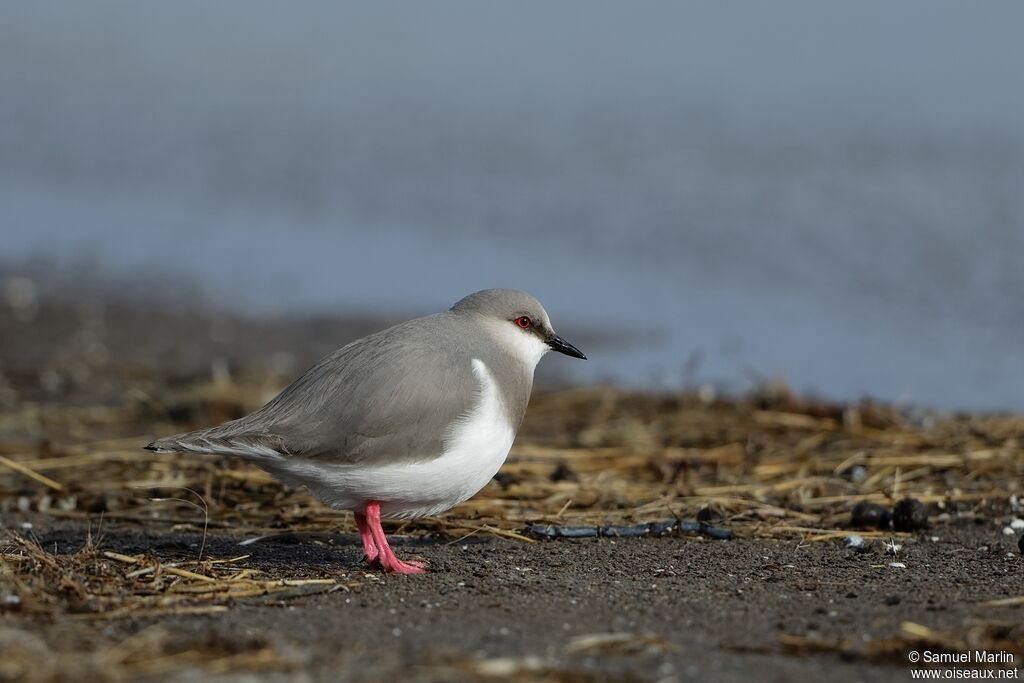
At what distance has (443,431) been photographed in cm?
508

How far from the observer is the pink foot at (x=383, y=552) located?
203 inches

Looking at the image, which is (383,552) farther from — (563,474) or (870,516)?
(870,516)

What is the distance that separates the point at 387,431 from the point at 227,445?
606 mm

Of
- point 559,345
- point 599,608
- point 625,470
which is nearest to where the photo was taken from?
point 599,608

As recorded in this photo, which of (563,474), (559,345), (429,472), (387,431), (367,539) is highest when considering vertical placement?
(559,345)

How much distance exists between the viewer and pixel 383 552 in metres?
5.19

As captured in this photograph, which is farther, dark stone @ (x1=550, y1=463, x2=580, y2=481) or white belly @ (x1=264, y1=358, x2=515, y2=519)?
dark stone @ (x1=550, y1=463, x2=580, y2=481)

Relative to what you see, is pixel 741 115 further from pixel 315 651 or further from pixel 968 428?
pixel 315 651

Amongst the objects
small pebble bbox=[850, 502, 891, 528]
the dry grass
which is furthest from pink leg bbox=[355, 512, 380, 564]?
small pebble bbox=[850, 502, 891, 528]

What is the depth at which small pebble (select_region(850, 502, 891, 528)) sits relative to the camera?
6.04m

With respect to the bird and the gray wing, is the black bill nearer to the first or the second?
the bird

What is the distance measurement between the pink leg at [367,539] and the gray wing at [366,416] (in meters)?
0.47

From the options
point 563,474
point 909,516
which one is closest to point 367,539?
point 563,474

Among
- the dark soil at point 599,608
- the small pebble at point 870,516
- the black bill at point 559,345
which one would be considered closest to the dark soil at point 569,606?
the dark soil at point 599,608
